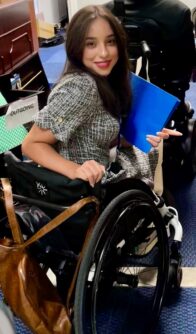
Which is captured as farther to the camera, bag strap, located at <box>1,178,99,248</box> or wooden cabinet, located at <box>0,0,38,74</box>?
wooden cabinet, located at <box>0,0,38,74</box>

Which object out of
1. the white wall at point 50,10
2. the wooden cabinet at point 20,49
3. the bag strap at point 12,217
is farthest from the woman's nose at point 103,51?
the white wall at point 50,10

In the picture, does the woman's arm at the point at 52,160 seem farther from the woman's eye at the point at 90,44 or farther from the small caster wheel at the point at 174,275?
the small caster wheel at the point at 174,275

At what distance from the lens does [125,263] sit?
128 cm

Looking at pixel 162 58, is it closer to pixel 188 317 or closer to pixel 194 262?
pixel 194 262

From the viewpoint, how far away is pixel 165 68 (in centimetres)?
184

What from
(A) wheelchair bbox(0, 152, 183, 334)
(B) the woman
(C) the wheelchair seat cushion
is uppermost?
(B) the woman

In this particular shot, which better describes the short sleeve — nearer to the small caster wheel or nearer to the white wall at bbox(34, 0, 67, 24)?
the small caster wheel

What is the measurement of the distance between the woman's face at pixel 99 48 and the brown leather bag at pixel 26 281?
17.5 inches

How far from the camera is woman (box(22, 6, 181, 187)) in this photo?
1079mm

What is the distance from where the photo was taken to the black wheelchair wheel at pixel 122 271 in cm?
90

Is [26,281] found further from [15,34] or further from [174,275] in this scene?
[15,34]

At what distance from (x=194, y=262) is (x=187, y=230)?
204 mm

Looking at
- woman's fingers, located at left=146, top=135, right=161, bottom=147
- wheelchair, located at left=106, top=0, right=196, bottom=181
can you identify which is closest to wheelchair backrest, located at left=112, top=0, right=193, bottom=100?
wheelchair, located at left=106, top=0, right=196, bottom=181

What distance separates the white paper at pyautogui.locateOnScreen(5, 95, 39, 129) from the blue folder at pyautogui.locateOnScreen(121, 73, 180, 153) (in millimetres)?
342
